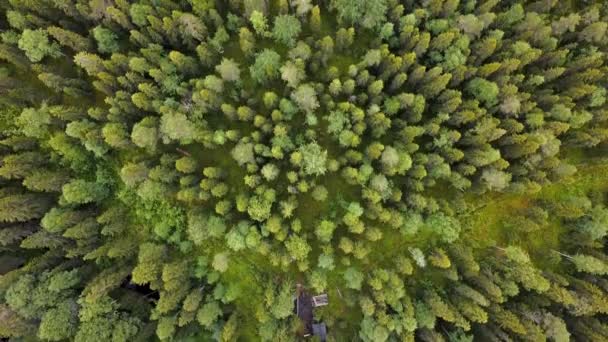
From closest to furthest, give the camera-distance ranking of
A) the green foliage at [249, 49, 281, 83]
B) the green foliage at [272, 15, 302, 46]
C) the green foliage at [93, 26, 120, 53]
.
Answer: the green foliage at [249, 49, 281, 83] → the green foliage at [93, 26, 120, 53] → the green foliage at [272, 15, 302, 46]

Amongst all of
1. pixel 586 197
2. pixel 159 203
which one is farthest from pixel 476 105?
pixel 159 203

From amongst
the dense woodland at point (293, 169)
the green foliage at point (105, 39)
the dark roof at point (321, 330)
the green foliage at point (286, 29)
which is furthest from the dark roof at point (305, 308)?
the green foliage at point (105, 39)

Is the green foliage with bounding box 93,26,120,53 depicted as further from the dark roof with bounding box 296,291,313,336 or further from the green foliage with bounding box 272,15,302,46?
the dark roof with bounding box 296,291,313,336

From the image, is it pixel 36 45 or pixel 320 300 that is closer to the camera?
Result: pixel 36 45

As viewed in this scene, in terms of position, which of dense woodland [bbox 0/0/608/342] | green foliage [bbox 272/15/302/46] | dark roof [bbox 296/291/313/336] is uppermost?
green foliage [bbox 272/15/302/46]

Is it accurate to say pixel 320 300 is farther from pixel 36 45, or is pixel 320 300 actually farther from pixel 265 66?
pixel 36 45

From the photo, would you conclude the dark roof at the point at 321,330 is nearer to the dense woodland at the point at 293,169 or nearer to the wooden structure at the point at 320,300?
the dense woodland at the point at 293,169

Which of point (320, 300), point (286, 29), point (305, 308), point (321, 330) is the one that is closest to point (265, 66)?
point (286, 29)

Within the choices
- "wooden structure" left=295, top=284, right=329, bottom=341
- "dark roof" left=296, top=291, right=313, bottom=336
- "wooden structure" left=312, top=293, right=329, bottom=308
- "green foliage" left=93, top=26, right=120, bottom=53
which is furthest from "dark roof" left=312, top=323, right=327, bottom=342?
"green foliage" left=93, top=26, right=120, bottom=53
